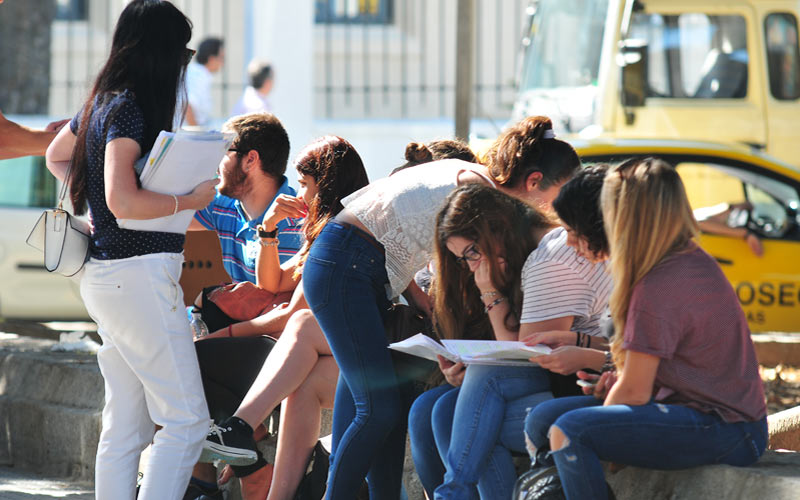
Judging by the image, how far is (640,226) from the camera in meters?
3.40

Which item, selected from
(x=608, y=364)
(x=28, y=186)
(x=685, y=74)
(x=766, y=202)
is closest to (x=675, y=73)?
(x=685, y=74)

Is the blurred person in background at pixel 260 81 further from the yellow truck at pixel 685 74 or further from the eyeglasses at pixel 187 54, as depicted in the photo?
the eyeglasses at pixel 187 54

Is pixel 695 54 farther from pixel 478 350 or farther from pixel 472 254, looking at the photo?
pixel 478 350

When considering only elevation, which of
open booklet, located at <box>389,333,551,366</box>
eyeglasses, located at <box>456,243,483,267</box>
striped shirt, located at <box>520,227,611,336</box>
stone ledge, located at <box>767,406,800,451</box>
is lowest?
stone ledge, located at <box>767,406,800,451</box>

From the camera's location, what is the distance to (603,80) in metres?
11.1

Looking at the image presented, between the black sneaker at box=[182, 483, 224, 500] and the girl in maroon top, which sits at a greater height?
the girl in maroon top

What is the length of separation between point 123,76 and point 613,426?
1.87m

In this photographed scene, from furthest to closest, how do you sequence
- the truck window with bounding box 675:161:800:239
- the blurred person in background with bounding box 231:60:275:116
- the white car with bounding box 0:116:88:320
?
the blurred person in background with bounding box 231:60:275:116 → the white car with bounding box 0:116:88:320 → the truck window with bounding box 675:161:800:239

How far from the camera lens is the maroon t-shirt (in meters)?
3.34

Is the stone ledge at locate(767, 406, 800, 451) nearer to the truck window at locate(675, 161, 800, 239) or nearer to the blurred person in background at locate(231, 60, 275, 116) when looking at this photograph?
the truck window at locate(675, 161, 800, 239)

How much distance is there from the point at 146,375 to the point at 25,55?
1085 centimetres

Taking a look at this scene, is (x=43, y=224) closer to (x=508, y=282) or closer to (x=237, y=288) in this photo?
(x=237, y=288)

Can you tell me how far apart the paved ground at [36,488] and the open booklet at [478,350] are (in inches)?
81.1

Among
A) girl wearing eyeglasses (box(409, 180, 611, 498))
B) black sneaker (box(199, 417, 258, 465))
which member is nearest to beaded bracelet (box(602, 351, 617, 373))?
girl wearing eyeglasses (box(409, 180, 611, 498))
